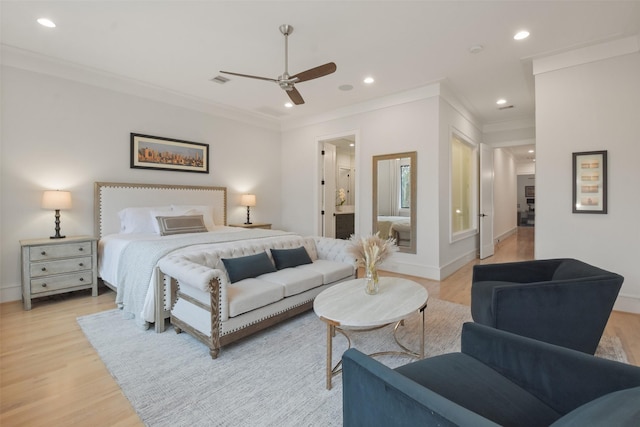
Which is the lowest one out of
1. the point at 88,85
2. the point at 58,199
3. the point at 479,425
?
the point at 479,425

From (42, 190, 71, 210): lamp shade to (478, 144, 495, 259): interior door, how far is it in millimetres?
6807

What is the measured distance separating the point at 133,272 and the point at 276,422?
7.21ft

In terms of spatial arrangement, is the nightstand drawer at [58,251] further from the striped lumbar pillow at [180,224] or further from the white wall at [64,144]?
the striped lumbar pillow at [180,224]

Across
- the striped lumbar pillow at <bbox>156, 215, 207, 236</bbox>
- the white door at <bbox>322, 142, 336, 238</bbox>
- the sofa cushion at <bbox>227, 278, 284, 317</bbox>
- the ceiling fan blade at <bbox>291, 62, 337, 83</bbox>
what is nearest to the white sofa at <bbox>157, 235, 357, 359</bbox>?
the sofa cushion at <bbox>227, 278, 284, 317</bbox>

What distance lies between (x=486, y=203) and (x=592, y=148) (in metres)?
3.02

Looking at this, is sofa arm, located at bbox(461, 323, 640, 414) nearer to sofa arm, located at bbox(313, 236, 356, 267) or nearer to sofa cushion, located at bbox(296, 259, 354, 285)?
sofa cushion, located at bbox(296, 259, 354, 285)

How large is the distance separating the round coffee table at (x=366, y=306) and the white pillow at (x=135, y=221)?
307 centimetres

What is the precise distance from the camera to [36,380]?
6.54 ft

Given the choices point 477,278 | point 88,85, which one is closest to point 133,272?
point 88,85

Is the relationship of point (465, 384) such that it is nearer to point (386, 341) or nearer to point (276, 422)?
point (276, 422)

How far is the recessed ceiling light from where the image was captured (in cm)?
279

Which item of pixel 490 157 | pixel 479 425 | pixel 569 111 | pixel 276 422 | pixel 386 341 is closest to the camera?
pixel 479 425

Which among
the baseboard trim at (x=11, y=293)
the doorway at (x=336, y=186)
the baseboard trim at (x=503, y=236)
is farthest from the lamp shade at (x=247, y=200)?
the baseboard trim at (x=503, y=236)

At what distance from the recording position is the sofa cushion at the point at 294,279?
2752 mm
